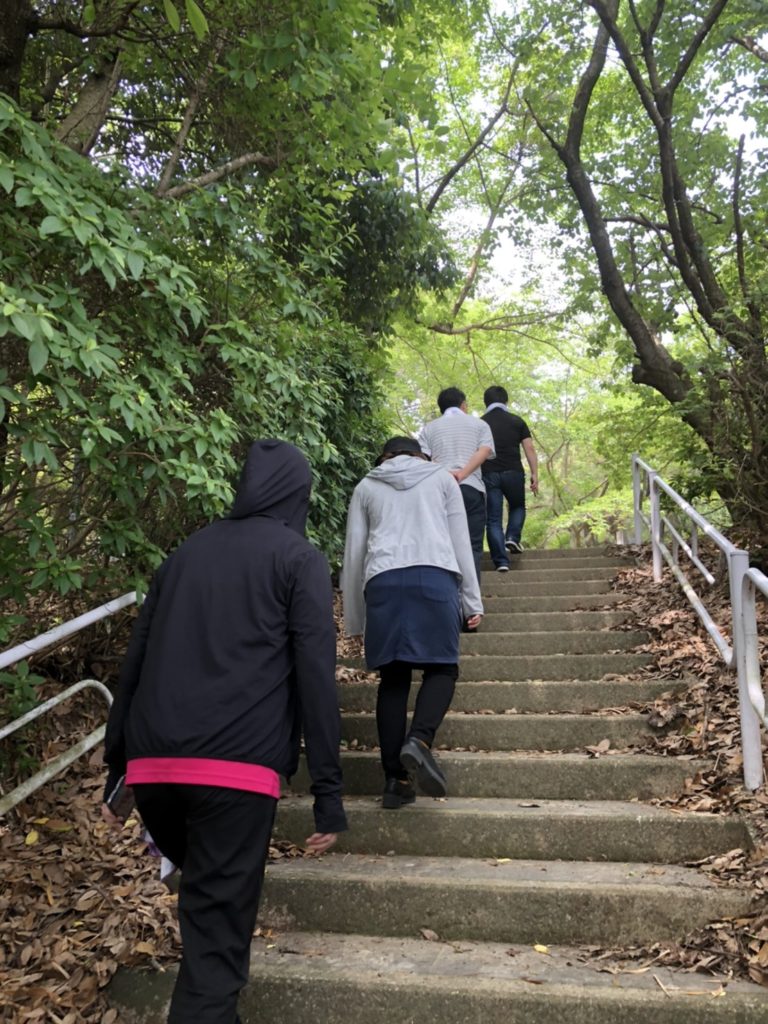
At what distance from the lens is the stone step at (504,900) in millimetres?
2523

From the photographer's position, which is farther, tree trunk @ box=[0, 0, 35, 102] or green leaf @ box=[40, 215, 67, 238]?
tree trunk @ box=[0, 0, 35, 102]

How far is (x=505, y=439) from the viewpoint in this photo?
752cm

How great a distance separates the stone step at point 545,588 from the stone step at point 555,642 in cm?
123

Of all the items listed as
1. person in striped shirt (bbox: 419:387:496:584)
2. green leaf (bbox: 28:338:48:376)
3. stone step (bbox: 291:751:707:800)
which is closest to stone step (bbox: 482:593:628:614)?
person in striped shirt (bbox: 419:387:496:584)

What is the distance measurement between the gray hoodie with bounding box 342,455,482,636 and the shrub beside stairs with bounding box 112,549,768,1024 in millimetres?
833

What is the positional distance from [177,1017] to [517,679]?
3.07 m

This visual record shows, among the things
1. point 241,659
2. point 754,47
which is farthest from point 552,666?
point 754,47

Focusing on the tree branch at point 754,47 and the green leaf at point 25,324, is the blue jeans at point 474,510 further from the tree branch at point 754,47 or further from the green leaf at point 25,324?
the tree branch at point 754,47

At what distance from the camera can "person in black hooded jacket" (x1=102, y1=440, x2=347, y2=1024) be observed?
1910 millimetres

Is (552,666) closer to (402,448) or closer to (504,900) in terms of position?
(402,448)

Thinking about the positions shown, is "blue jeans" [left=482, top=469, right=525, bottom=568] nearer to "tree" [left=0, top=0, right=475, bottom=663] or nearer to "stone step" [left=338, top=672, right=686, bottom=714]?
"tree" [left=0, top=0, right=475, bottom=663]

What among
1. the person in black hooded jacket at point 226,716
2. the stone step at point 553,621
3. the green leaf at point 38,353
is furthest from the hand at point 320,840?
the stone step at point 553,621

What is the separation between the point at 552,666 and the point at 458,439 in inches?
75.8

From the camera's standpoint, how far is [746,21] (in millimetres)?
7199
